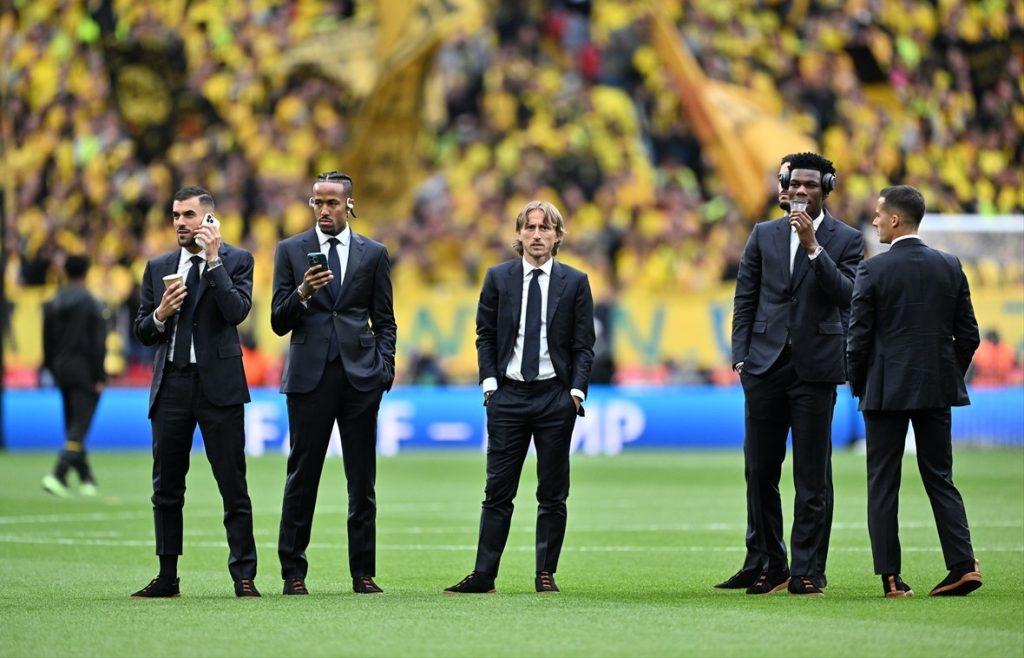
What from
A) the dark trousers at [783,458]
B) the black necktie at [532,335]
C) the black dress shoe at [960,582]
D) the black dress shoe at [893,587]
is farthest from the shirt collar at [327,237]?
the black dress shoe at [960,582]

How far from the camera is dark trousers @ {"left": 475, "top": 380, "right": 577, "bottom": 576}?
9.73 m

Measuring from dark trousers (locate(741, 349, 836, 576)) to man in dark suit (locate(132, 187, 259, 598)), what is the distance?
2671mm

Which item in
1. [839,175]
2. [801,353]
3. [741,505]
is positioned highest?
[839,175]

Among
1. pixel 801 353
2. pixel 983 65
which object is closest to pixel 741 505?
pixel 801 353

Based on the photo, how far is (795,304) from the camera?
9602 millimetres

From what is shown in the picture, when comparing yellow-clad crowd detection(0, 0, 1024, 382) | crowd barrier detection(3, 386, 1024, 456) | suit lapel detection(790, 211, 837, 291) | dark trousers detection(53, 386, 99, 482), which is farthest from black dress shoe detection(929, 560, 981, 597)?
yellow-clad crowd detection(0, 0, 1024, 382)

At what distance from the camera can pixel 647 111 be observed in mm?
33406

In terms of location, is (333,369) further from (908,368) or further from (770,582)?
(908,368)

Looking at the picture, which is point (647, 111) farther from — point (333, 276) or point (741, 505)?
point (333, 276)

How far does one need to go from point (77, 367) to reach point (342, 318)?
8683 mm

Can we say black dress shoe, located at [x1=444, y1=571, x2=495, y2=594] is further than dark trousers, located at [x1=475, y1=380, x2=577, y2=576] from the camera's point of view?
No

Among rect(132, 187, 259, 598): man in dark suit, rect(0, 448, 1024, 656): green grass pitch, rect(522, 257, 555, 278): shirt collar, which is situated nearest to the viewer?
rect(0, 448, 1024, 656): green grass pitch

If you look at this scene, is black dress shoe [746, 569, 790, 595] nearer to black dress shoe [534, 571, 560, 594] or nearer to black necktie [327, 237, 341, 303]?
black dress shoe [534, 571, 560, 594]

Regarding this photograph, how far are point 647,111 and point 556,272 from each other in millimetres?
23918
